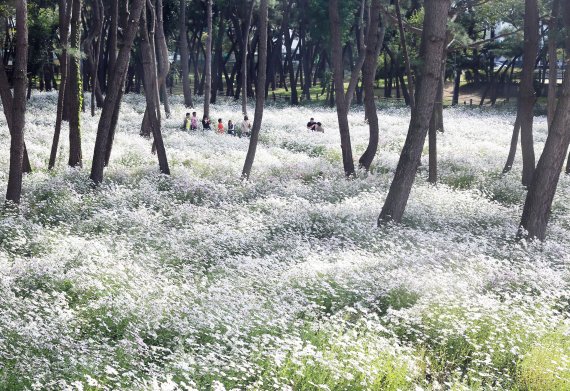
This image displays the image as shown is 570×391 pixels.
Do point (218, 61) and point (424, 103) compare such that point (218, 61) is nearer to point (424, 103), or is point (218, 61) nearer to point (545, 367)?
point (424, 103)

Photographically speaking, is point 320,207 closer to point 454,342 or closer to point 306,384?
point 454,342

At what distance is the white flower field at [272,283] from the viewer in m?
7.03

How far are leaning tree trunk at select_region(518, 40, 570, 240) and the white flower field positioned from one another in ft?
1.79

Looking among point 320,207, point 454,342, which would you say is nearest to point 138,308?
point 454,342

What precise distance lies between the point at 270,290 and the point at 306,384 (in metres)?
2.93

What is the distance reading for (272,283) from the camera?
9.83 metres

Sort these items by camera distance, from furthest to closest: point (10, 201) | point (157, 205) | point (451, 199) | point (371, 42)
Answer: point (371, 42) < point (451, 199) < point (157, 205) < point (10, 201)

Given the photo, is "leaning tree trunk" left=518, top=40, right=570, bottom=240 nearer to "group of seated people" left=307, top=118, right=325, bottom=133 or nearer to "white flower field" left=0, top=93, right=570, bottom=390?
"white flower field" left=0, top=93, right=570, bottom=390

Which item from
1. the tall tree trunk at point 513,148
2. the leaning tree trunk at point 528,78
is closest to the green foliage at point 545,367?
the leaning tree trunk at point 528,78

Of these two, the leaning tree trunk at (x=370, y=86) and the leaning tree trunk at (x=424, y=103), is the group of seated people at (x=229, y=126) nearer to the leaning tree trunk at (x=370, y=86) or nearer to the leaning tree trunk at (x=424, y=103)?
the leaning tree trunk at (x=370, y=86)

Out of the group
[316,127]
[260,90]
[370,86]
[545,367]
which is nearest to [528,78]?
[370,86]

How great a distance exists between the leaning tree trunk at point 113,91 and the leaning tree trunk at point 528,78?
10924 millimetres

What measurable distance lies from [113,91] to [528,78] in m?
12.0

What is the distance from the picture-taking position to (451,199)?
17.5 metres
